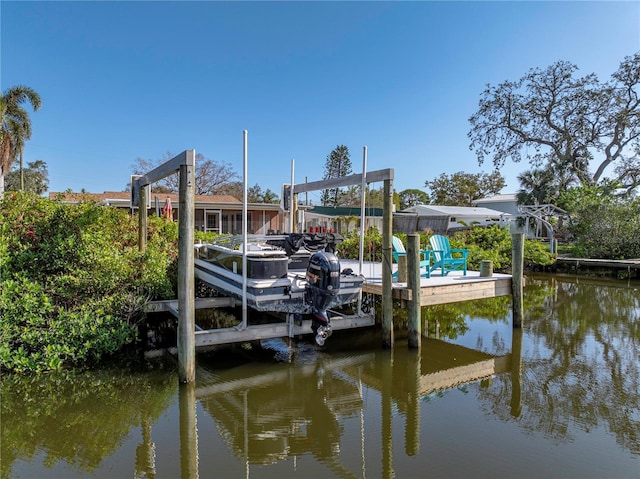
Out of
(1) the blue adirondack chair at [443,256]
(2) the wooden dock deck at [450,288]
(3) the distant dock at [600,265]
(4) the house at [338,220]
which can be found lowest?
(3) the distant dock at [600,265]

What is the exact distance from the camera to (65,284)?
562 cm

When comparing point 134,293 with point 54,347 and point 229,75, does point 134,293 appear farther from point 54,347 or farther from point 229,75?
point 229,75

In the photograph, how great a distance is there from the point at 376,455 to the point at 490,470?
3.10ft

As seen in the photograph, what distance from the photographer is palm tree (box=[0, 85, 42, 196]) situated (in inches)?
833

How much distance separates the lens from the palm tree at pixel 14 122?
2116cm

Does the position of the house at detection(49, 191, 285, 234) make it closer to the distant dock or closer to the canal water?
the distant dock

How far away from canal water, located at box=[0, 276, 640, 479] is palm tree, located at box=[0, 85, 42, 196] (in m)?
21.3

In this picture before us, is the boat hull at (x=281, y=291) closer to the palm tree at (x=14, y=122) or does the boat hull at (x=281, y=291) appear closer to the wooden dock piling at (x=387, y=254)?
the wooden dock piling at (x=387, y=254)

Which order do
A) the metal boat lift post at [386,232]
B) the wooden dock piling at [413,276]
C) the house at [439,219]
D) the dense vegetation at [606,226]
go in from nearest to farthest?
the metal boat lift post at [386,232] → the wooden dock piling at [413,276] → the dense vegetation at [606,226] → the house at [439,219]

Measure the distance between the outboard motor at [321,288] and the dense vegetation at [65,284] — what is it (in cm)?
258

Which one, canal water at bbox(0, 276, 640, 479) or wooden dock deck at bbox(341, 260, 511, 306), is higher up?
wooden dock deck at bbox(341, 260, 511, 306)

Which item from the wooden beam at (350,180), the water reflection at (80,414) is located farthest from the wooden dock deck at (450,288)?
the water reflection at (80,414)

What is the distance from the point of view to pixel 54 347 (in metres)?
5.08

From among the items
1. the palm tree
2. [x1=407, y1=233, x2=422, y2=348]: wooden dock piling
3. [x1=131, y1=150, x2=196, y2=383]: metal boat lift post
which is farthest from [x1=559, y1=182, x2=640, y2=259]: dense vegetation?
the palm tree
